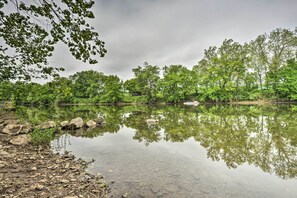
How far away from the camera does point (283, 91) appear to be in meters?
41.3

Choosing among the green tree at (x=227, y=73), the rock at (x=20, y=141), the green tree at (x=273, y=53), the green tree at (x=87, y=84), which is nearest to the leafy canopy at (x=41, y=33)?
the rock at (x=20, y=141)

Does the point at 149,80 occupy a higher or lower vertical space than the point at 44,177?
higher

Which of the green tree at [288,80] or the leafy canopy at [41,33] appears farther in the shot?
the green tree at [288,80]

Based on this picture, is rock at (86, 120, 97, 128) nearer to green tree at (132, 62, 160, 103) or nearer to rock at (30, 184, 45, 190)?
rock at (30, 184, 45, 190)

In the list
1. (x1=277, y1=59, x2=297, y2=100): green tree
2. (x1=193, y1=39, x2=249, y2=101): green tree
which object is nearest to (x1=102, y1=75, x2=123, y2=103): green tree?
(x1=193, y1=39, x2=249, y2=101): green tree

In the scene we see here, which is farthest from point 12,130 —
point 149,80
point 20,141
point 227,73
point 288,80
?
point 288,80

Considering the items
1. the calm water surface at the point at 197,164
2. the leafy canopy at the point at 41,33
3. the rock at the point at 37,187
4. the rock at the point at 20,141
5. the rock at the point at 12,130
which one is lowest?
the calm water surface at the point at 197,164

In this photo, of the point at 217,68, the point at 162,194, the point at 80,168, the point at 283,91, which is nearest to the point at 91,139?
the point at 80,168

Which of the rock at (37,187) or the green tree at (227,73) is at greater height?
the green tree at (227,73)

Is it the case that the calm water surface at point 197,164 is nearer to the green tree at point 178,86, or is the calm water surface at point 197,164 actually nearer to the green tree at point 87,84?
the green tree at point 178,86

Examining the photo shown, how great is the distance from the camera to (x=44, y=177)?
445 cm

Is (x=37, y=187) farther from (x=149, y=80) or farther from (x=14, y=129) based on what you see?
(x=149, y=80)

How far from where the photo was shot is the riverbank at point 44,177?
3.73 metres

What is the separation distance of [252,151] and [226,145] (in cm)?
107
